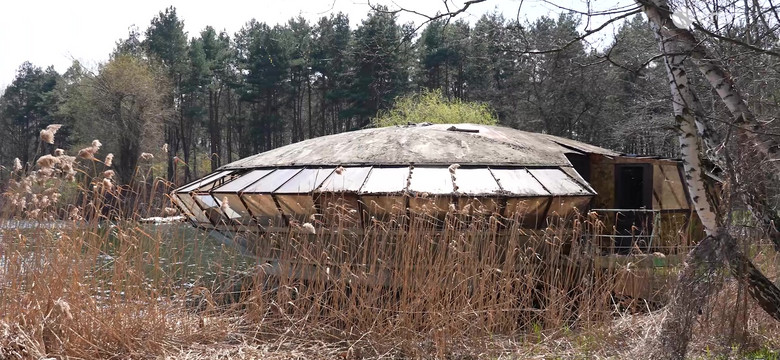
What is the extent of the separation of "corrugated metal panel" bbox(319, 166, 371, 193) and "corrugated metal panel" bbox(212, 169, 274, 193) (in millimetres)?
1626

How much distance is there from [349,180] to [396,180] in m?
0.71

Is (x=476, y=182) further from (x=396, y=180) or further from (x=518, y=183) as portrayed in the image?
(x=396, y=180)

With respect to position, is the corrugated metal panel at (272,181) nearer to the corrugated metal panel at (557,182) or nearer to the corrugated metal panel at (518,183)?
the corrugated metal panel at (518,183)

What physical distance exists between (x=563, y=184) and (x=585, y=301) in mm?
3575

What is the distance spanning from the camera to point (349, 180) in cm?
906

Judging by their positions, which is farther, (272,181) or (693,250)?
(272,181)

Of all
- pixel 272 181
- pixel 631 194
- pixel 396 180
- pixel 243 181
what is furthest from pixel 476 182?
pixel 631 194

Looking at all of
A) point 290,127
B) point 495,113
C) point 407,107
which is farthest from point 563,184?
point 290,127

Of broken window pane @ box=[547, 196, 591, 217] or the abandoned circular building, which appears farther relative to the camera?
broken window pane @ box=[547, 196, 591, 217]

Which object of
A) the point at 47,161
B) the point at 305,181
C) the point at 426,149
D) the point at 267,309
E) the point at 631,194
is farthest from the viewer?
the point at 631,194

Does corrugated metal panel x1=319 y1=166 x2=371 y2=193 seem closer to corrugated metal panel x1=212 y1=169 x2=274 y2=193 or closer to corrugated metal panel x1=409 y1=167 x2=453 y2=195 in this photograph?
corrugated metal panel x1=409 y1=167 x2=453 y2=195

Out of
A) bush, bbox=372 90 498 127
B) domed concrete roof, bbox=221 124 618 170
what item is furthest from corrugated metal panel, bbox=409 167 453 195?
bush, bbox=372 90 498 127

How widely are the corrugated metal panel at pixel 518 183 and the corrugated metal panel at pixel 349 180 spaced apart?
1.94 meters

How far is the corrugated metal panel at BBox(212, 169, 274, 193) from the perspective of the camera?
979 cm
